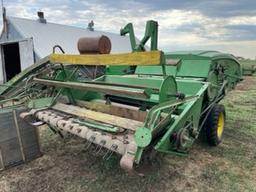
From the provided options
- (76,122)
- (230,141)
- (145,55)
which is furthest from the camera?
(230,141)

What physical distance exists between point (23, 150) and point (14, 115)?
1.63ft

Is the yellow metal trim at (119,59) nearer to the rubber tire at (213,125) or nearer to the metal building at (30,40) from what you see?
the rubber tire at (213,125)

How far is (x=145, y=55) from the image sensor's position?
2646mm

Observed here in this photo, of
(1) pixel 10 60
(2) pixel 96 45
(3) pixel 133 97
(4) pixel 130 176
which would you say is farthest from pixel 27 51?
(4) pixel 130 176

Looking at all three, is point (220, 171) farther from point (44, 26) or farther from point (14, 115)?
point (44, 26)

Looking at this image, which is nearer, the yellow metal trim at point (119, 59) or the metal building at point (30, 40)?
the yellow metal trim at point (119, 59)

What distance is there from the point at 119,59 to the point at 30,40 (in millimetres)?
9062

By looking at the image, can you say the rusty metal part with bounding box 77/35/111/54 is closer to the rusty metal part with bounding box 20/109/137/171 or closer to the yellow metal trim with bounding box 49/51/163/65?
the yellow metal trim with bounding box 49/51/163/65

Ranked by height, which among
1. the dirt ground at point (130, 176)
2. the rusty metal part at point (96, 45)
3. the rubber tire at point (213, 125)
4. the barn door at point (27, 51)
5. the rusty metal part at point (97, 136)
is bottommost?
the dirt ground at point (130, 176)

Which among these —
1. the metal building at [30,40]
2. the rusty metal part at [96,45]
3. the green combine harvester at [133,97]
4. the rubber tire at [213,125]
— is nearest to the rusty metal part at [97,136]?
the green combine harvester at [133,97]

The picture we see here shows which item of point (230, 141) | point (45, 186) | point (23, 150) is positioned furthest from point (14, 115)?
point (230, 141)

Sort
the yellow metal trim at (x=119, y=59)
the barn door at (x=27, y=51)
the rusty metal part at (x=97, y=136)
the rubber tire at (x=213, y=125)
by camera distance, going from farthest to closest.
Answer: the barn door at (x=27, y=51) → the rubber tire at (x=213, y=125) → the yellow metal trim at (x=119, y=59) → the rusty metal part at (x=97, y=136)

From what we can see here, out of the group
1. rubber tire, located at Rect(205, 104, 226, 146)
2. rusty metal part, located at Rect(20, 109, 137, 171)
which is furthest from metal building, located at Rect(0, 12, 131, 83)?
rubber tire, located at Rect(205, 104, 226, 146)

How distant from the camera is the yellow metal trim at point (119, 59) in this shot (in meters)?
2.60
